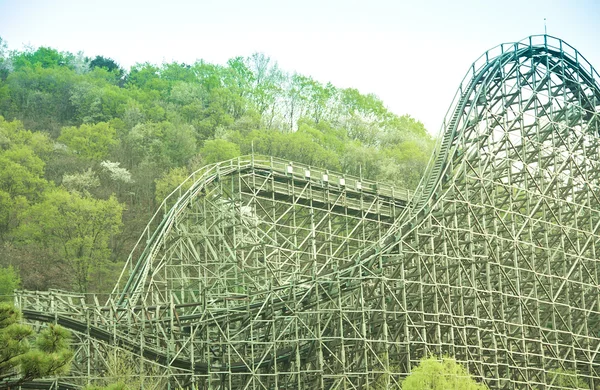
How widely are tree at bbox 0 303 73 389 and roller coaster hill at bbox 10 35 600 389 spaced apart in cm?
754

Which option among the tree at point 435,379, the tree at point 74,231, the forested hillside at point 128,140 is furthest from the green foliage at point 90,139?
the tree at point 435,379

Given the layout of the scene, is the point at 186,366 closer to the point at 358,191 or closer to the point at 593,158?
the point at 358,191

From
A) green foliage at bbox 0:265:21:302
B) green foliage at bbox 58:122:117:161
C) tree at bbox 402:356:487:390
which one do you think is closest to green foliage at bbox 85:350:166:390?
tree at bbox 402:356:487:390

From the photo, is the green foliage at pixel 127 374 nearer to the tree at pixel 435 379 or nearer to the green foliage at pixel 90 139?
the tree at pixel 435 379

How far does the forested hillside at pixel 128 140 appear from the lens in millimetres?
51250

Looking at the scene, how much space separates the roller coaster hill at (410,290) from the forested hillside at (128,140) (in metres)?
11.1

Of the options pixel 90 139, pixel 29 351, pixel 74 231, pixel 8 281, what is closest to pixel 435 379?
pixel 29 351

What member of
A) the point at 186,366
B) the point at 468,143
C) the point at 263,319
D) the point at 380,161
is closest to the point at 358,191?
the point at 468,143

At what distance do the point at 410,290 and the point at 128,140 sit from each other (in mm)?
34810

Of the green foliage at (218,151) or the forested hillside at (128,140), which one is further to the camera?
the green foliage at (218,151)

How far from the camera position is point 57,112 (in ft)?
250

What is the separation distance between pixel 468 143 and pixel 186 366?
13663 mm

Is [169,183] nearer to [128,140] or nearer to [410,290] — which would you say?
[128,140]

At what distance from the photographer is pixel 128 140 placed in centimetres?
6738
